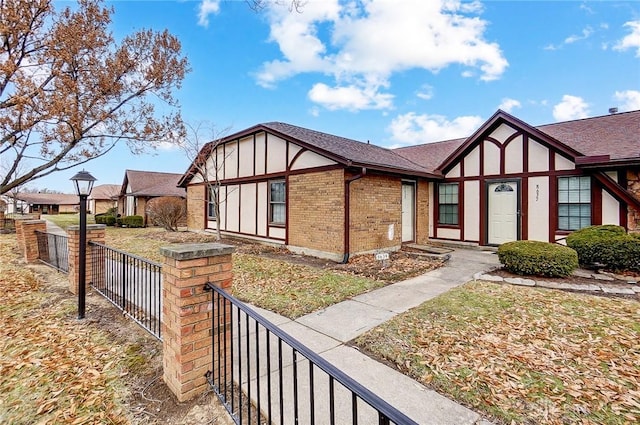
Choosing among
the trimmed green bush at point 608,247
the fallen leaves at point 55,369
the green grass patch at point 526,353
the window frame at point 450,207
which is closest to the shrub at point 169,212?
the fallen leaves at point 55,369

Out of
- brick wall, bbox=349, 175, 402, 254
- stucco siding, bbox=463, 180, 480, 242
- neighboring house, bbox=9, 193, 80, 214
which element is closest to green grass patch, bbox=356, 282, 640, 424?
brick wall, bbox=349, 175, 402, 254

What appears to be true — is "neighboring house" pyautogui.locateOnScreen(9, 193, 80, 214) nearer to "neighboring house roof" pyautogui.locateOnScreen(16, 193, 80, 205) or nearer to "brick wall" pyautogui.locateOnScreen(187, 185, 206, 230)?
"neighboring house roof" pyautogui.locateOnScreen(16, 193, 80, 205)

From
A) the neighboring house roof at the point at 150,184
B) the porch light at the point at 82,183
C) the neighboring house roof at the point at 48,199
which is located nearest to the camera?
the porch light at the point at 82,183

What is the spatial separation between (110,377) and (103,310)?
2258 millimetres

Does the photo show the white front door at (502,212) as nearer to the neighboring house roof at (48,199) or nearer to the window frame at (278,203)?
the window frame at (278,203)

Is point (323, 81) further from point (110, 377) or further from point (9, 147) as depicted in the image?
point (110, 377)

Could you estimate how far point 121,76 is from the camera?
314 inches

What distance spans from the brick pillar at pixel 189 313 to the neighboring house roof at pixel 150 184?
21.8 m

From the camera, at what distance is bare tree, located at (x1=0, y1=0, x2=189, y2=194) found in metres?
6.34

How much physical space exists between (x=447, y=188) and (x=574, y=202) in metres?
3.75

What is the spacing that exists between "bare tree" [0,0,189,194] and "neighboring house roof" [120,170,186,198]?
1437 centimetres

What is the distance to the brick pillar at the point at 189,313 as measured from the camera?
8.36 ft

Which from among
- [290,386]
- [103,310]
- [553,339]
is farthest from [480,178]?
[103,310]

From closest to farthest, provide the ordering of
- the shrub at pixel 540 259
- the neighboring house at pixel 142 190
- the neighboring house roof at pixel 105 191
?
the shrub at pixel 540 259, the neighboring house at pixel 142 190, the neighboring house roof at pixel 105 191
